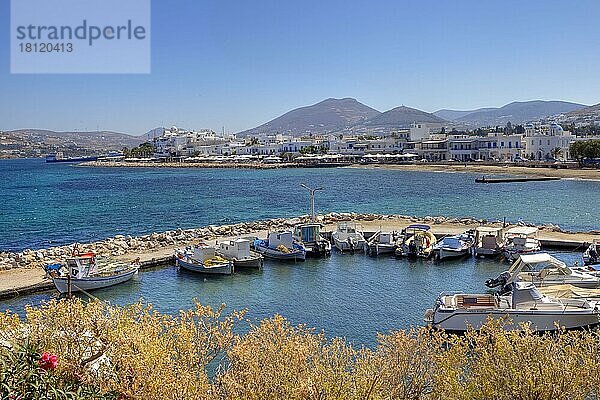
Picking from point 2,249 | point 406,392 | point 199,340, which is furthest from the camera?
point 2,249

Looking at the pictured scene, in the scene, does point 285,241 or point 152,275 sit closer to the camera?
point 152,275

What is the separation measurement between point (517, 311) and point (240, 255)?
12.6 metres

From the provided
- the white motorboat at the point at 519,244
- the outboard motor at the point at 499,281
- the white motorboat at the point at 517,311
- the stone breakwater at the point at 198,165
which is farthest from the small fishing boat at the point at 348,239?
A: the stone breakwater at the point at 198,165

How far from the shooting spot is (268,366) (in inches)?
310

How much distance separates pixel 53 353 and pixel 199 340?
2242 millimetres

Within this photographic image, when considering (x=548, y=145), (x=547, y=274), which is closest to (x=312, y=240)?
(x=547, y=274)

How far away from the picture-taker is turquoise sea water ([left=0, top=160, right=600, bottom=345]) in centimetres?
2005

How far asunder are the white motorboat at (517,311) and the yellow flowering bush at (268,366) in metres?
7.49

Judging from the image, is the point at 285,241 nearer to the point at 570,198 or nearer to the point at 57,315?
the point at 57,315

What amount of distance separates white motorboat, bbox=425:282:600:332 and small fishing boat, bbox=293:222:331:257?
10.4m

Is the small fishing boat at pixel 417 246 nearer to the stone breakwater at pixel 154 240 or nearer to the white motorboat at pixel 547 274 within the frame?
the white motorboat at pixel 547 274

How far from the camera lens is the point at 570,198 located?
51.8 meters

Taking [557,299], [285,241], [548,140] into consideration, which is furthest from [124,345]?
[548,140]

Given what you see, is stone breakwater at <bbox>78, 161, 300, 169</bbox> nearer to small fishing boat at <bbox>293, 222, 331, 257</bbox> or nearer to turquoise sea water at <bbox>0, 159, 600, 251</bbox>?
turquoise sea water at <bbox>0, 159, 600, 251</bbox>
